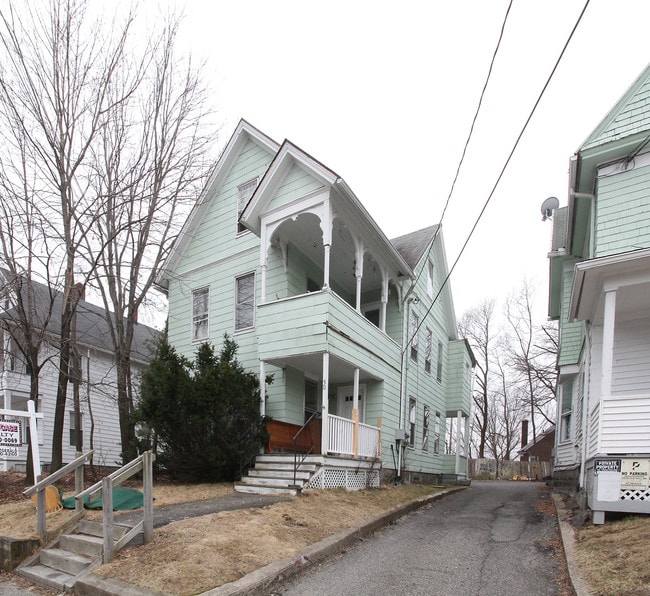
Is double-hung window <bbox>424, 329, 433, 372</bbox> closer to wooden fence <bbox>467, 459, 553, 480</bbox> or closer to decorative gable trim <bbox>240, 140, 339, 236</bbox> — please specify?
decorative gable trim <bbox>240, 140, 339, 236</bbox>

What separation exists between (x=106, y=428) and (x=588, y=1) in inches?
905

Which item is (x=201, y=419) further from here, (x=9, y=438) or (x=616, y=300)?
(x=616, y=300)

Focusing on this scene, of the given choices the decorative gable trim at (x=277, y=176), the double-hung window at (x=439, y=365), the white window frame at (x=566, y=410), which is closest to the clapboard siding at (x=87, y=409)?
Result: the decorative gable trim at (x=277, y=176)

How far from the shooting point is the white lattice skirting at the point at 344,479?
9.85 m

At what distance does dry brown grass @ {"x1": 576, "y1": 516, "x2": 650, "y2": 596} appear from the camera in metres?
4.50

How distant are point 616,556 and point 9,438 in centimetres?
832

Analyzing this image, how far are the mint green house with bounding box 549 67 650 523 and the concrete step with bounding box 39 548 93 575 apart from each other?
262 inches

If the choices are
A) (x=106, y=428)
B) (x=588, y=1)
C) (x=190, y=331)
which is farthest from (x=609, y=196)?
(x=106, y=428)

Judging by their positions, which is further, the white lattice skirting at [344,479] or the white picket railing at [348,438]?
the white picket railing at [348,438]

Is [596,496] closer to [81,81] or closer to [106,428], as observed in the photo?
[81,81]

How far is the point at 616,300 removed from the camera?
27.5 feet

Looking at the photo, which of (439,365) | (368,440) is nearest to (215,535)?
(368,440)

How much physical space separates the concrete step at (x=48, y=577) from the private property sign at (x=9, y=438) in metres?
2.19

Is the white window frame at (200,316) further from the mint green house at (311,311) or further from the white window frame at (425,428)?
the white window frame at (425,428)
